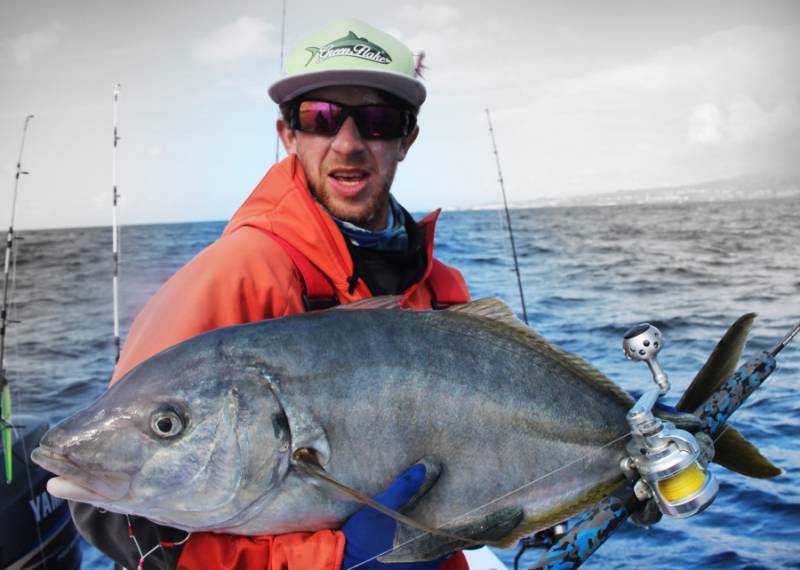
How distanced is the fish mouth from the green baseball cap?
168cm

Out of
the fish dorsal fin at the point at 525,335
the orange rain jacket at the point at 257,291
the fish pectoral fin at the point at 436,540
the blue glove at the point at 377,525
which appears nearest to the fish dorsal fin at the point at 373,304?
the fish dorsal fin at the point at 525,335

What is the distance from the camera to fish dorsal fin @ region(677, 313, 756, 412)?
8.46ft

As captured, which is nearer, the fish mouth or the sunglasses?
the fish mouth

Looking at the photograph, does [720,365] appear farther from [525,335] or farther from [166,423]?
[166,423]

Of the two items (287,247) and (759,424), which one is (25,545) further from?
(759,424)

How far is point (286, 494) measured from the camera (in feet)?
6.44

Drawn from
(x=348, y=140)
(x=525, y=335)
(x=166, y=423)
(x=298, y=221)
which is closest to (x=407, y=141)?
(x=348, y=140)

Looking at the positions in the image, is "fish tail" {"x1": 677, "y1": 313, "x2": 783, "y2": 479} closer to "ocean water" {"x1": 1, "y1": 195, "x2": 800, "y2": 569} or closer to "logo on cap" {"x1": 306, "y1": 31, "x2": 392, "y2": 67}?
"ocean water" {"x1": 1, "y1": 195, "x2": 800, "y2": 569}

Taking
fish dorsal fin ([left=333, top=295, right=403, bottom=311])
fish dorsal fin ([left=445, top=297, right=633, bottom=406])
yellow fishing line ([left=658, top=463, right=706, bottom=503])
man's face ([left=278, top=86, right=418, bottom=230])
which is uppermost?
man's face ([left=278, top=86, right=418, bottom=230])

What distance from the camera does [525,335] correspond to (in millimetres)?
2365

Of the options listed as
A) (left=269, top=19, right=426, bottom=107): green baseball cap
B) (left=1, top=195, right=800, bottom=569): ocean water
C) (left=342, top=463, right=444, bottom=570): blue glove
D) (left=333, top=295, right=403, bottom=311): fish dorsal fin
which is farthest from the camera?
(left=1, top=195, right=800, bottom=569): ocean water

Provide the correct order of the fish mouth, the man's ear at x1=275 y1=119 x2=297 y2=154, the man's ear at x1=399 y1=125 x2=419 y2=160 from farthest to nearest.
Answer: the man's ear at x1=399 y1=125 x2=419 y2=160 < the man's ear at x1=275 y1=119 x2=297 y2=154 < the fish mouth

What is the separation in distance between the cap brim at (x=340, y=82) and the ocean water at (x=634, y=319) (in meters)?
1.66

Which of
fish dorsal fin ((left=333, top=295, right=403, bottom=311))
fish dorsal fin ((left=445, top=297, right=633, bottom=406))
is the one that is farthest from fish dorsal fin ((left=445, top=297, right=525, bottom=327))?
fish dorsal fin ((left=333, top=295, right=403, bottom=311))
